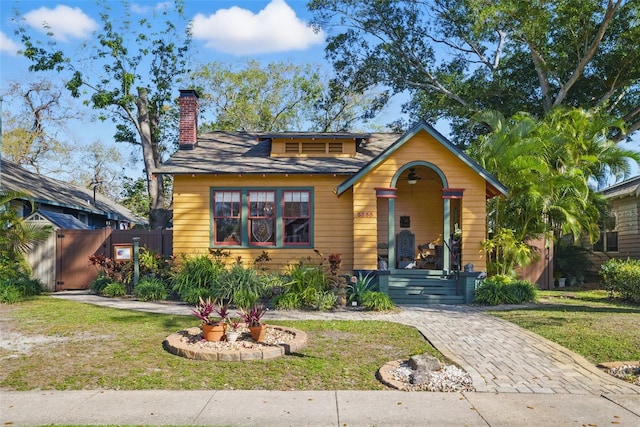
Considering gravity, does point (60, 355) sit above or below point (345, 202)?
below

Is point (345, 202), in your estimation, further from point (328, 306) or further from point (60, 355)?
point (60, 355)

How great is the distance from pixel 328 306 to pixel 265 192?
512 cm

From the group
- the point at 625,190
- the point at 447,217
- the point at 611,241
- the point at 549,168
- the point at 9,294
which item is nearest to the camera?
the point at 9,294

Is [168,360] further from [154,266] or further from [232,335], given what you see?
[154,266]

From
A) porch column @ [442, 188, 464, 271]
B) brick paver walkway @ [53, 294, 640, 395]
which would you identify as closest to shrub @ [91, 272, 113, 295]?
brick paver walkway @ [53, 294, 640, 395]

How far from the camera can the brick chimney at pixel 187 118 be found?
717 inches

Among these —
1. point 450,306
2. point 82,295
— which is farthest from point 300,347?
point 82,295

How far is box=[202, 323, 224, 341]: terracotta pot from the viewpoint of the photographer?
8336mm

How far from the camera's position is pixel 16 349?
8406mm

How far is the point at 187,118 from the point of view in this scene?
18297 mm

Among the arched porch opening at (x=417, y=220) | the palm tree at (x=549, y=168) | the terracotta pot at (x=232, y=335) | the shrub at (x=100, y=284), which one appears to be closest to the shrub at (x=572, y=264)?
the palm tree at (x=549, y=168)

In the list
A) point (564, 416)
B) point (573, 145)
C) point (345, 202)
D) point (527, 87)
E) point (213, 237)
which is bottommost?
point (564, 416)

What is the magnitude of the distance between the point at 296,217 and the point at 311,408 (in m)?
10.8

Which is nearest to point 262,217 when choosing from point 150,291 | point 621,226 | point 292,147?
point 292,147
